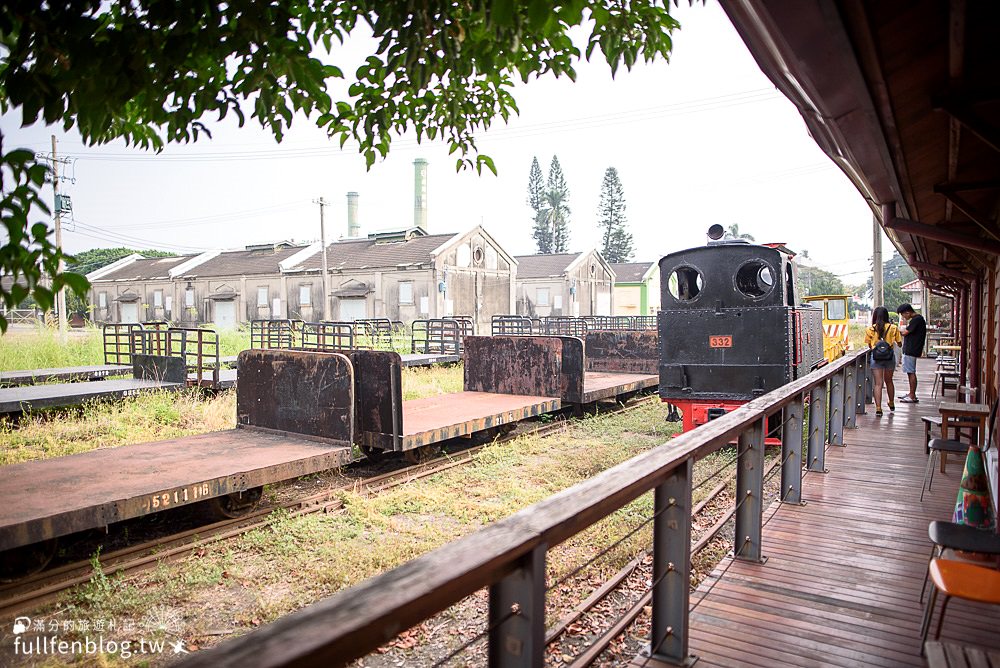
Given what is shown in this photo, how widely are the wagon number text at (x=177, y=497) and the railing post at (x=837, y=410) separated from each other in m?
6.43

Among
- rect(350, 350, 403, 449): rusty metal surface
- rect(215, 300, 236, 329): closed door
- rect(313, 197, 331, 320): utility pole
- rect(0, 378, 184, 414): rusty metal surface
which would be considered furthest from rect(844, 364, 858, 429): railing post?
rect(215, 300, 236, 329): closed door

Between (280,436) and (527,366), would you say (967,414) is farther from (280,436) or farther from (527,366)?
(280,436)

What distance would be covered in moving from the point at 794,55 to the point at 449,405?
7.69 metres

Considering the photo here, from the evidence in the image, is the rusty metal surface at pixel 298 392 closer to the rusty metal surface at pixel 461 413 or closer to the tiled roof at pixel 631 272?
the rusty metal surface at pixel 461 413

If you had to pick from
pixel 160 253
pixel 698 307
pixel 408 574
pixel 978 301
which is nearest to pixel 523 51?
pixel 408 574

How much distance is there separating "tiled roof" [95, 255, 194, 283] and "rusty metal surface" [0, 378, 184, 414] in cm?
3412

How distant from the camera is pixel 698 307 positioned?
8914 mm

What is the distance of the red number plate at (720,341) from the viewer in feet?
27.9

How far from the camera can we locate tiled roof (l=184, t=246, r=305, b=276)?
37.0 metres

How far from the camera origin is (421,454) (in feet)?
26.0

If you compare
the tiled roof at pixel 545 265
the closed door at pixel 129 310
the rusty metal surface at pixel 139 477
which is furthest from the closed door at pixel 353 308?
the rusty metal surface at pixel 139 477

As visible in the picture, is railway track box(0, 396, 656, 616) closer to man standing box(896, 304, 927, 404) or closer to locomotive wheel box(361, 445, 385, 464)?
locomotive wheel box(361, 445, 385, 464)

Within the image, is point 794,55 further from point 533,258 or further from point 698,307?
point 533,258

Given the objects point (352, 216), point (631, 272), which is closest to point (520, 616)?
point (631, 272)
